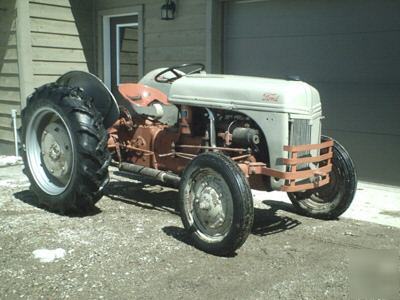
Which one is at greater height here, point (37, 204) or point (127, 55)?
point (127, 55)

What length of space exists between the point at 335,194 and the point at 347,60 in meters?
2.35

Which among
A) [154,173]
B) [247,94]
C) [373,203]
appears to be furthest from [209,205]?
[373,203]

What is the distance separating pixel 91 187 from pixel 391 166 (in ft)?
12.1

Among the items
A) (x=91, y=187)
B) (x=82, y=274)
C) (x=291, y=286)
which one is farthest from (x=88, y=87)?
(x=291, y=286)

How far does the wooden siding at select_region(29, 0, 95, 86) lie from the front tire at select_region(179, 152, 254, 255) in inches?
218

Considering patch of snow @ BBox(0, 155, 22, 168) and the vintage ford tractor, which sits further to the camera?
patch of snow @ BBox(0, 155, 22, 168)

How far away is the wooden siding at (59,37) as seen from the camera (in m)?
9.17

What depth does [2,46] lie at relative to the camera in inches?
367

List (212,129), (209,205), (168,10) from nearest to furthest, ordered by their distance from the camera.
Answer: (209,205)
(212,129)
(168,10)

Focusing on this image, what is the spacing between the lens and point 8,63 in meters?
9.26

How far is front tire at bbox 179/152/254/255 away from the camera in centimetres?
410

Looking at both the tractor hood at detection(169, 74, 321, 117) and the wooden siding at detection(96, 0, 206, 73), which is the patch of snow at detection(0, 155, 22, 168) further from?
the tractor hood at detection(169, 74, 321, 117)

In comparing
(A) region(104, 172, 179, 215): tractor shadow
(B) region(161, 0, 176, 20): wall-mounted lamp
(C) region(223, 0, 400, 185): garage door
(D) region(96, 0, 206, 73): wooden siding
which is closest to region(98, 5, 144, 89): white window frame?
(D) region(96, 0, 206, 73): wooden siding

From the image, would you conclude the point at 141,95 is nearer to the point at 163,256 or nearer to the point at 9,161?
the point at 163,256
